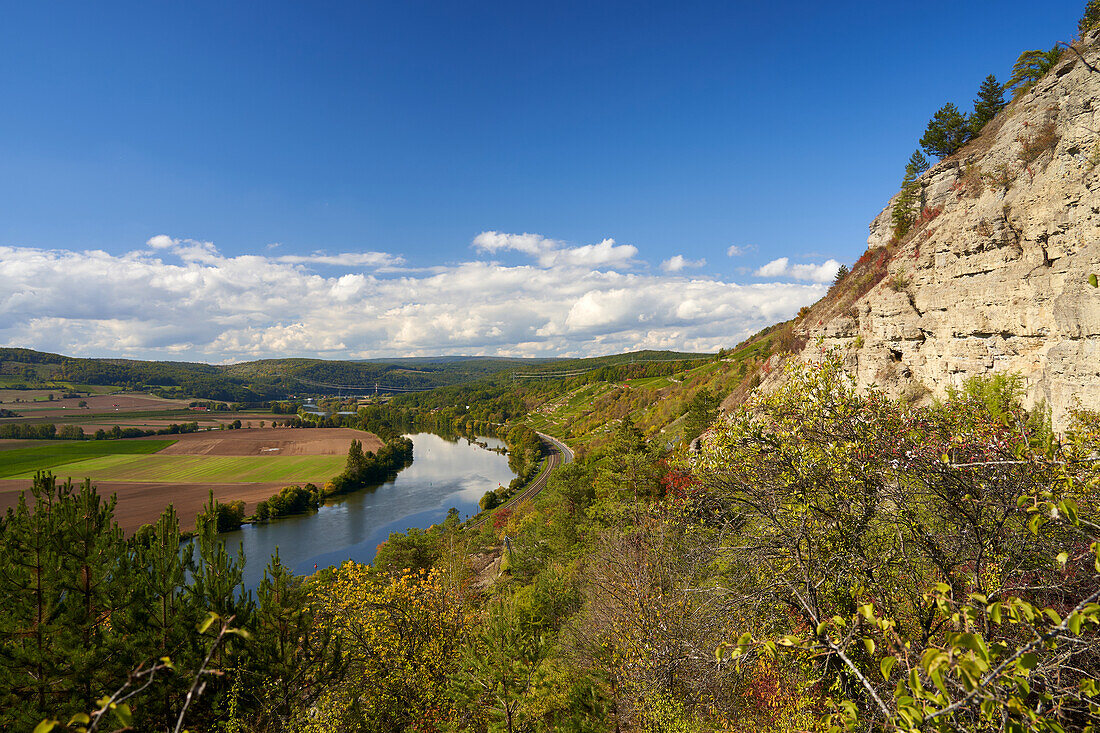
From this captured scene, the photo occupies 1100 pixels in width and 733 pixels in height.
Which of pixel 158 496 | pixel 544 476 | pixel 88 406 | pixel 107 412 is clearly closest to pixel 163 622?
pixel 544 476

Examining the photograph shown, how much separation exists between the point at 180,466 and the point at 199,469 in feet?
14.1

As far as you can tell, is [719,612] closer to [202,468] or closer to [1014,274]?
[1014,274]

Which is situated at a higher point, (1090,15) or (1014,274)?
(1090,15)

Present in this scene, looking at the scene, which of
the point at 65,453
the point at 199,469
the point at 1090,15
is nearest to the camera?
the point at 1090,15

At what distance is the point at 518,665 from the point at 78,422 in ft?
542

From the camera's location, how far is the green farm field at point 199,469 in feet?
233

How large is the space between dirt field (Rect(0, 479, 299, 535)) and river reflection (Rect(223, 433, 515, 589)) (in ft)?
22.3

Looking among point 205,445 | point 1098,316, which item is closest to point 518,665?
point 1098,316

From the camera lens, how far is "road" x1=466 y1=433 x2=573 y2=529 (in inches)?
2283

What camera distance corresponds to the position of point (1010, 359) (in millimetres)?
19000

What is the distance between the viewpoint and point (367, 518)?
62.1m

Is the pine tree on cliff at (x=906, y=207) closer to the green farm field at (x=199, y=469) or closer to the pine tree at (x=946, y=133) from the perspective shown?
the pine tree at (x=946, y=133)

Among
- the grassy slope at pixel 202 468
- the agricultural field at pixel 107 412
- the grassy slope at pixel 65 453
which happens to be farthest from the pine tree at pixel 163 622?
the agricultural field at pixel 107 412

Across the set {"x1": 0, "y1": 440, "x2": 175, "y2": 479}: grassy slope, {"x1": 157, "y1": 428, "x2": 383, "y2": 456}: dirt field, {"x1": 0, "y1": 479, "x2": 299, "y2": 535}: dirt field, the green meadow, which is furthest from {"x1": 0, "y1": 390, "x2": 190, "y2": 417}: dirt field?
{"x1": 0, "y1": 479, "x2": 299, "y2": 535}: dirt field
